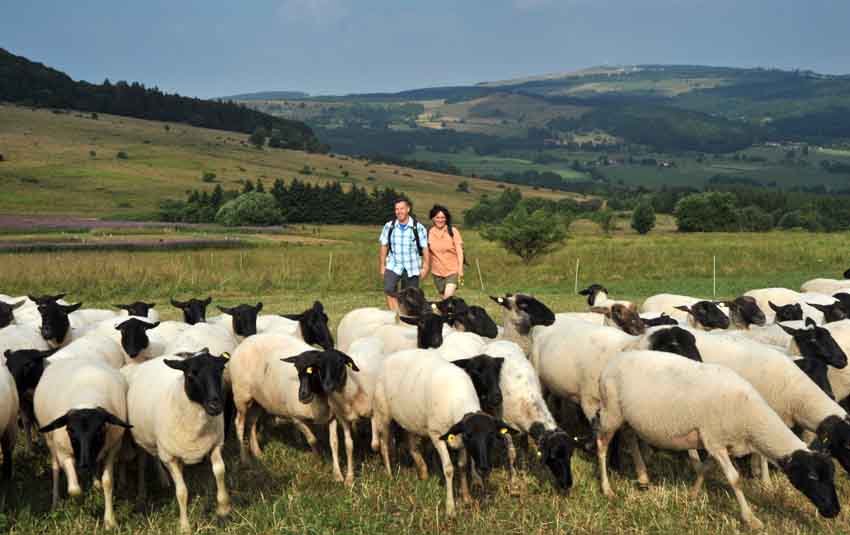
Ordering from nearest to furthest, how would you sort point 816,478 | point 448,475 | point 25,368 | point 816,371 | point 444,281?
point 816,478, point 448,475, point 816,371, point 25,368, point 444,281

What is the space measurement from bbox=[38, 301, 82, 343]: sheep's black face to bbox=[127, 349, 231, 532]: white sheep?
13.0 ft

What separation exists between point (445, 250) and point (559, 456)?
21.3 ft

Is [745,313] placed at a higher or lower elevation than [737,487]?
higher

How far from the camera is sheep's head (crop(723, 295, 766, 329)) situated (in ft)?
44.5

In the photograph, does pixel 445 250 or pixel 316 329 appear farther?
pixel 445 250

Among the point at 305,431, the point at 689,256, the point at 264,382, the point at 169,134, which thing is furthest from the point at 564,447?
the point at 169,134

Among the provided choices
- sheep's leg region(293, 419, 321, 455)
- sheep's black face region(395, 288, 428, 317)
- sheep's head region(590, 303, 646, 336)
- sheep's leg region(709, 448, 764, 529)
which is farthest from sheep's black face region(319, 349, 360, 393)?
sheep's head region(590, 303, 646, 336)

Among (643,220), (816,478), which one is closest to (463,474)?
(816,478)

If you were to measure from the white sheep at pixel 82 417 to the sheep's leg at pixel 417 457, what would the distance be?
129 inches

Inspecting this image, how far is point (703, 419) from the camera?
27.5ft

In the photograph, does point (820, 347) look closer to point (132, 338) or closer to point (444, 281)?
point (444, 281)

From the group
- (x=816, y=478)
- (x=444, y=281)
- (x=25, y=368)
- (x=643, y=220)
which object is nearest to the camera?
(x=816, y=478)

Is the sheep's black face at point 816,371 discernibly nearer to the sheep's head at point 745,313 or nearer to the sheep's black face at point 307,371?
the sheep's head at point 745,313

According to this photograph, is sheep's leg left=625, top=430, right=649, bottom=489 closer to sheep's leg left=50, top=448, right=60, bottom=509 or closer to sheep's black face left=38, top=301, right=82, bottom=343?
sheep's leg left=50, top=448, right=60, bottom=509
